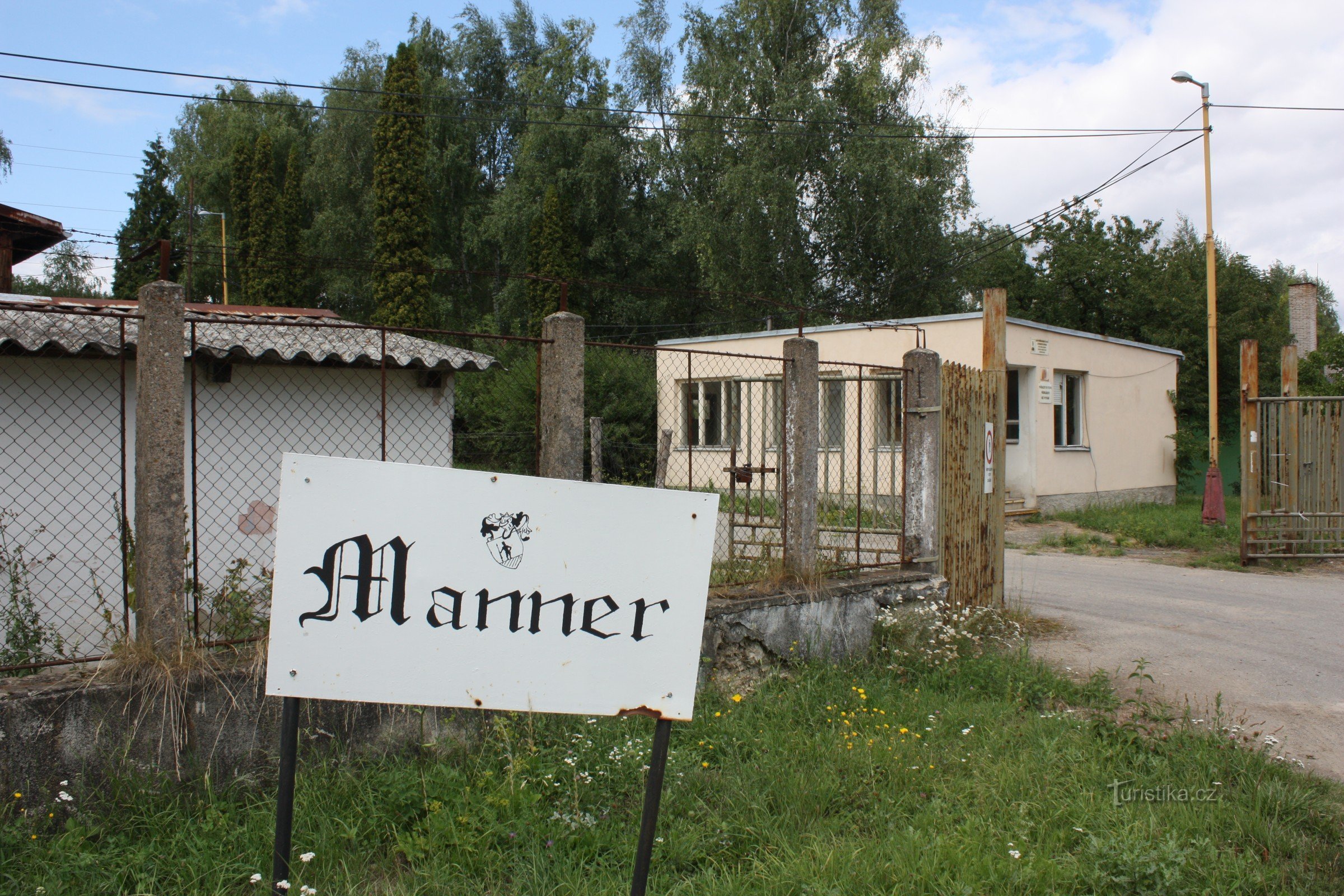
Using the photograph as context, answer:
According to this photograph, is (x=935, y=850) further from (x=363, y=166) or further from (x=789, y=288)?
(x=363, y=166)

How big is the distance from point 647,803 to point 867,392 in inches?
598

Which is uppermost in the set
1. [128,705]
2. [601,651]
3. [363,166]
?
[363,166]

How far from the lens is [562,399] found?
4816 mm

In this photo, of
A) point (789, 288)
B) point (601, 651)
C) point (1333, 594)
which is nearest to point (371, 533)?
point (601, 651)

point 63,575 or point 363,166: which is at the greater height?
point 363,166

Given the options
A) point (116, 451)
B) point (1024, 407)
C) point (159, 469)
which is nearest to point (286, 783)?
point (159, 469)

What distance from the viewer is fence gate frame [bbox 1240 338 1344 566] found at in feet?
36.5

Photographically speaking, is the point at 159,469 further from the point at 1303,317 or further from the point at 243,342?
the point at 1303,317

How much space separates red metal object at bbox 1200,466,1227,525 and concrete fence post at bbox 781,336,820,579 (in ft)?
39.6

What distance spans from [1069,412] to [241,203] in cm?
2795

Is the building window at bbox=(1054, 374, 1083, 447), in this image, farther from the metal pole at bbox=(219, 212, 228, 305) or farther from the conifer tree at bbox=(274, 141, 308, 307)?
the metal pole at bbox=(219, 212, 228, 305)

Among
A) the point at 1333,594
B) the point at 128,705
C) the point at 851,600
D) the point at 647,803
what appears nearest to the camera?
the point at 647,803

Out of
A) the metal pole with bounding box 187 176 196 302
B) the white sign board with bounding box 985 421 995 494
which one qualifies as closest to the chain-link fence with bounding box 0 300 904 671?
the metal pole with bounding box 187 176 196 302

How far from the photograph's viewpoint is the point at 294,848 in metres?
3.37
